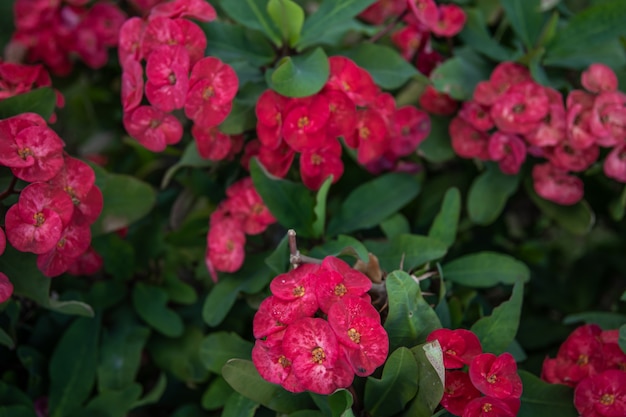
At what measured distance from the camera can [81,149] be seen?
196 cm

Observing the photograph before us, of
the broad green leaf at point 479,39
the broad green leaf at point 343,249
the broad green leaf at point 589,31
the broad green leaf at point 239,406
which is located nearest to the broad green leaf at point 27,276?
the broad green leaf at point 239,406

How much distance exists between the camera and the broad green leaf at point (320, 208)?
3.73 ft

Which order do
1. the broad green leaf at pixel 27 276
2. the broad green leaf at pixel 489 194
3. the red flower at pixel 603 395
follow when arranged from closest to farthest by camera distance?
the red flower at pixel 603 395
the broad green leaf at pixel 27 276
the broad green leaf at pixel 489 194

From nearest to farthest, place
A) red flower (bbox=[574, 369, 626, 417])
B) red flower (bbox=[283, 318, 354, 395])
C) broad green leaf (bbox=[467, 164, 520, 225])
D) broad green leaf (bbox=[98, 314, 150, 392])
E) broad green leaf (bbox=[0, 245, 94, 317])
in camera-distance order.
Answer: red flower (bbox=[283, 318, 354, 395]) → red flower (bbox=[574, 369, 626, 417]) → broad green leaf (bbox=[0, 245, 94, 317]) → broad green leaf (bbox=[98, 314, 150, 392]) → broad green leaf (bbox=[467, 164, 520, 225])

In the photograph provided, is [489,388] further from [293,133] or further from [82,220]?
[82,220]

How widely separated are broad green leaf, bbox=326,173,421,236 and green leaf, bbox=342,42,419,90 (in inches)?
7.6

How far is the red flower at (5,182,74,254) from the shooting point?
100 cm

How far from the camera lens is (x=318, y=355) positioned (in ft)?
2.96

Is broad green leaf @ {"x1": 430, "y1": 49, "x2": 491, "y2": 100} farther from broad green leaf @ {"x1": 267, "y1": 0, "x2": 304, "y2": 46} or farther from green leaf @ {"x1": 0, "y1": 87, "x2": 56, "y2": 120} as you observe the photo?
green leaf @ {"x1": 0, "y1": 87, "x2": 56, "y2": 120}

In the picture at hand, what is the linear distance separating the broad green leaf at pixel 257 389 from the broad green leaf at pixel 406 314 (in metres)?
0.19

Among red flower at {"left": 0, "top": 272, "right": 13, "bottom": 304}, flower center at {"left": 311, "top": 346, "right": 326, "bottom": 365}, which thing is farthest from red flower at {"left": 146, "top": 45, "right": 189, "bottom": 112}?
flower center at {"left": 311, "top": 346, "right": 326, "bottom": 365}

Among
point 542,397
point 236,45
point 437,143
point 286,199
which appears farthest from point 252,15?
point 542,397

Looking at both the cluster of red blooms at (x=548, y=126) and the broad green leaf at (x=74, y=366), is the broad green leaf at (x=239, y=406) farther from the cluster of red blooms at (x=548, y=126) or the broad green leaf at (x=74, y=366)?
the cluster of red blooms at (x=548, y=126)

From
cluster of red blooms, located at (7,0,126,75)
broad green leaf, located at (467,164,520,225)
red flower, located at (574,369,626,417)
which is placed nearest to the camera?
red flower, located at (574,369,626,417)
